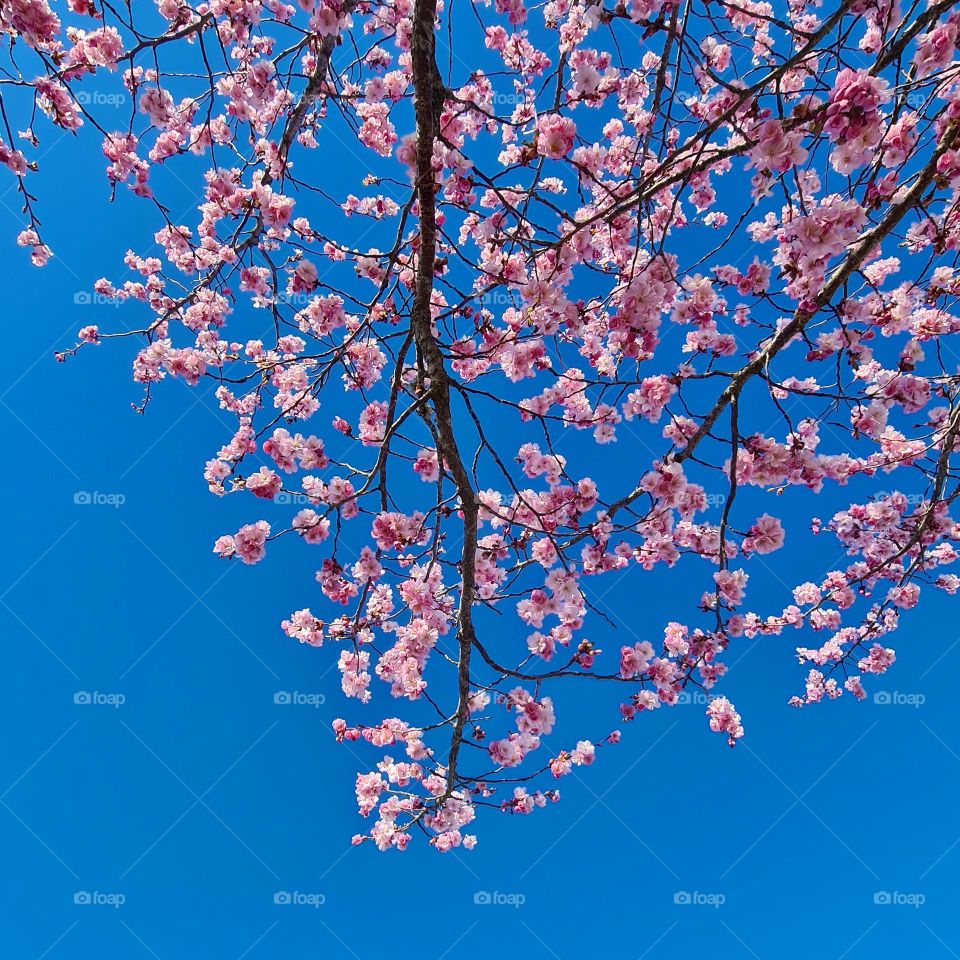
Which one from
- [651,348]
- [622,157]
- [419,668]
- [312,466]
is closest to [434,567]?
[419,668]

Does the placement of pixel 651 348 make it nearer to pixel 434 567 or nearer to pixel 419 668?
pixel 434 567

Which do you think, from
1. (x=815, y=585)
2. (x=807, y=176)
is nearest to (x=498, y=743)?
(x=815, y=585)

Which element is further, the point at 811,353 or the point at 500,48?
the point at 500,48

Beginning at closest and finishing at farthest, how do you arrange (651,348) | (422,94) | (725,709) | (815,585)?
(422,94)
(651,348)
(725,709)
(815,585)

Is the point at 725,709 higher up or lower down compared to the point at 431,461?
higher up

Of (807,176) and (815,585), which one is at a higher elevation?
(807,176)

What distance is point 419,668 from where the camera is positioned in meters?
3.65

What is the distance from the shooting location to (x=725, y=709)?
4184 millimetres

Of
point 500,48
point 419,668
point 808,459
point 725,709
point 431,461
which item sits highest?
point 500,48

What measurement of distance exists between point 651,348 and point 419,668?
7.96 feet

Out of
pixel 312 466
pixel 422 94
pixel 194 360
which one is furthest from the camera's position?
pixel 194 360

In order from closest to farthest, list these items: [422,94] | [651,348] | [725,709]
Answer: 1. [422,94]
2. [651,348]
3. [725,709]

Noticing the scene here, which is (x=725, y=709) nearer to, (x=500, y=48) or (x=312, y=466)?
(x=312, y=466)

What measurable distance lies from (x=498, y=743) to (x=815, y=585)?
359 cm
